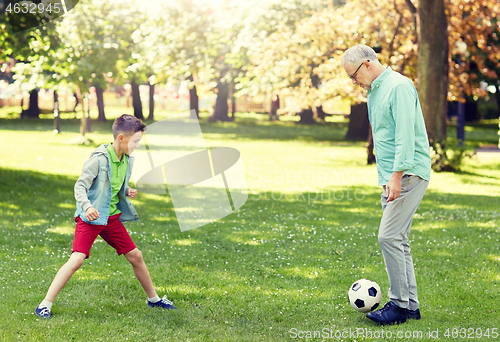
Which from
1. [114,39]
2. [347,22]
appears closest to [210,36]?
[114,39]

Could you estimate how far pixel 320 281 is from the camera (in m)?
5.70

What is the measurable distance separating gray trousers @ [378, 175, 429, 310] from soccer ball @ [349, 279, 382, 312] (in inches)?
7.2

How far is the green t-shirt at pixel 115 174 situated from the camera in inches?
176

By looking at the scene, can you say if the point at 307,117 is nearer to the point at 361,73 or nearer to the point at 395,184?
the point at 361,73

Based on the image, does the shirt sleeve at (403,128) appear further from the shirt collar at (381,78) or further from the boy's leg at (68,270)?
the boy's leg at (68,270)

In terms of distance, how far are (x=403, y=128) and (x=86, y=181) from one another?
2.49 meters

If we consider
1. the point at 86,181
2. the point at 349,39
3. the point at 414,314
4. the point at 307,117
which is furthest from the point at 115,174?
the point at 307,117

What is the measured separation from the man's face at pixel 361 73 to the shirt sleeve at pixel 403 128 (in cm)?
27

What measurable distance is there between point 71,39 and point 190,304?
1582 cm

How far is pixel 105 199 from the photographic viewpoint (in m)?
4.41

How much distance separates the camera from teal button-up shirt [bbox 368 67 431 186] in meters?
4.00

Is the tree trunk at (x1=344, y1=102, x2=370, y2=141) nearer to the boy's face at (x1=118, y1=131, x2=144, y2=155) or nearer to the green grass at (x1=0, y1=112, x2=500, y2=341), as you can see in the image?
the green grass at (x1=0, y1=112, x2=500, y2=341)

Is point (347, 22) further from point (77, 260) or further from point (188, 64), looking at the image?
point (77, 260)

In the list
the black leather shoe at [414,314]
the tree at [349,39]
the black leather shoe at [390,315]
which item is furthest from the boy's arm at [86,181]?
the tree at [349,39]
